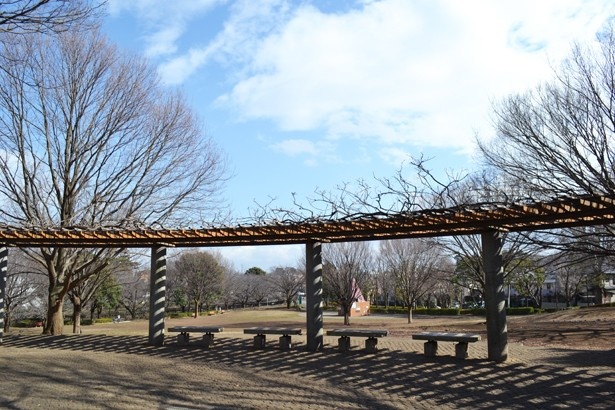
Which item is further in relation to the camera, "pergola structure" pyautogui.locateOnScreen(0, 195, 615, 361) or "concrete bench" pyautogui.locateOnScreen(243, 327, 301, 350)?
"concrete bench" pyautogui.locateOnScreen(243, 327, 301, 350)

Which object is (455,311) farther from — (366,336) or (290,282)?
(366,336)

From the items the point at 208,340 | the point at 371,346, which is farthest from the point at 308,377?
the point at 208,340

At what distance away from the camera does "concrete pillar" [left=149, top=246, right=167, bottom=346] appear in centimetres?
1398

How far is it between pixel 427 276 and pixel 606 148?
1524 cm

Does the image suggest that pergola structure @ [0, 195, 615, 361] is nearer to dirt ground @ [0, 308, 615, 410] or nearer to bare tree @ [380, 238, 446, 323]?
dirt ground @ [0, 308, 615, 410]

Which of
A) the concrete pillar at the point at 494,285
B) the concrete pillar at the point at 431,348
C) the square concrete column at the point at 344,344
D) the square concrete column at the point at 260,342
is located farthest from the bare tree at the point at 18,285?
the concrete pillar at the point at 494,285

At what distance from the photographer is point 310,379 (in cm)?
931

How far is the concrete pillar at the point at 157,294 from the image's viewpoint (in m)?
14.0

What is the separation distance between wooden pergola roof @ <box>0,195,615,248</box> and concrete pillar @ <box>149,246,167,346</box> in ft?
1.37

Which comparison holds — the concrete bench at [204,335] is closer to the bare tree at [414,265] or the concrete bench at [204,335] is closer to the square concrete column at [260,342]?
the square concrete column at [260,342]

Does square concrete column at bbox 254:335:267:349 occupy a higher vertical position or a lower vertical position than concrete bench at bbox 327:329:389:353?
lower

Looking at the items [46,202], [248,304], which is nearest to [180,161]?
[46,202]

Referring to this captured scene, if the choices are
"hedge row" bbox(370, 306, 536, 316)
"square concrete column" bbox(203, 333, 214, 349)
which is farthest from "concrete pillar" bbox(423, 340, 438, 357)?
"hedge row" bbox(370, 306, 536, 316)

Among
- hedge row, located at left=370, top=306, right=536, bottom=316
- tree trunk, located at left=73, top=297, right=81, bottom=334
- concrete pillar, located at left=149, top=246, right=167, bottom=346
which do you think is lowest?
hedge row, located at left=370, top=306, right=536, bottom=316
